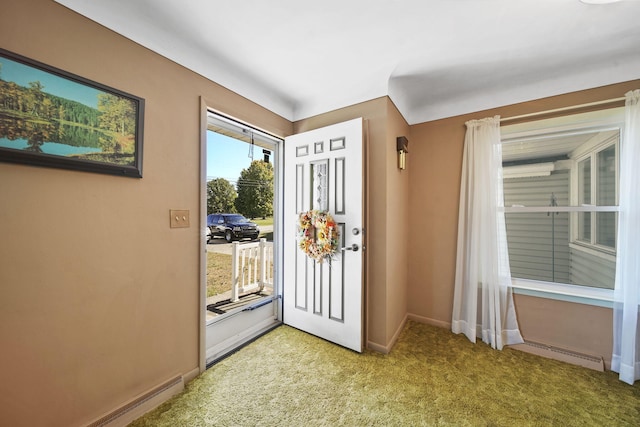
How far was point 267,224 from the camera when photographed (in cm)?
272

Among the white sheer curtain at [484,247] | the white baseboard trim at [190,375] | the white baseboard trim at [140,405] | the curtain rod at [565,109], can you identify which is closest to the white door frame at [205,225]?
the white baseboard trim at [190,375]

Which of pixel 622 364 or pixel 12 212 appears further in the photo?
pixel 622 364

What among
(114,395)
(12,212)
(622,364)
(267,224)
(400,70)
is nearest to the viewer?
(12,212)

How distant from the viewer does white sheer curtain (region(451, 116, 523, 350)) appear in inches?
85.9

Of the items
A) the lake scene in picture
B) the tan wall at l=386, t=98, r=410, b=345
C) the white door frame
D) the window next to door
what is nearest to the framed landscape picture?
the lake scene in picture

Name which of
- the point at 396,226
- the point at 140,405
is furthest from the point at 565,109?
the point at 140,405

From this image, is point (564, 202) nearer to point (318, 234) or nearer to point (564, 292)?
point (564, 292)

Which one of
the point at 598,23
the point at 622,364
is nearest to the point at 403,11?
the point at 598,23

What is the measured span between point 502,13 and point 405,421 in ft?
8.32

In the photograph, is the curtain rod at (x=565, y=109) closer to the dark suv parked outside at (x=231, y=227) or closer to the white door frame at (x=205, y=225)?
the white door frame at (x=205, y=225)

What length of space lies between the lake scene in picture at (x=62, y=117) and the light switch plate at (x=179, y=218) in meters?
0.38

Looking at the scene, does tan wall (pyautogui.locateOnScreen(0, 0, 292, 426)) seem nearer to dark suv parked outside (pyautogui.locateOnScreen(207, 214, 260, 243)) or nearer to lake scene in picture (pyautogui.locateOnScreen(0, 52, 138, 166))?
lake scene in picture (pyautogui.locateOnScreen(0, 52, 138, 166))

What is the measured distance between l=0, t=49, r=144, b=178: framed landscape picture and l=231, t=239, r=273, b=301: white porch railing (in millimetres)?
1460

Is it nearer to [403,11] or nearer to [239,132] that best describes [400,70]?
[403,11]
